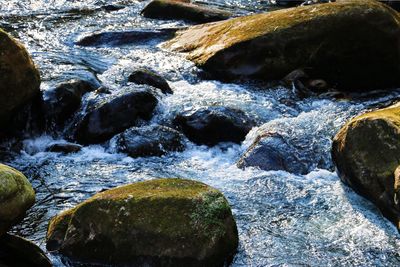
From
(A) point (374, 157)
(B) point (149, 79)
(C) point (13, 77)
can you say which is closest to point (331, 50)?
(B) point (149, 79)

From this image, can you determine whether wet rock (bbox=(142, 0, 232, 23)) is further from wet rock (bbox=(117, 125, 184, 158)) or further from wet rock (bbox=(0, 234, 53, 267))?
wet rock (bbox=(0, 234, 53, 267))

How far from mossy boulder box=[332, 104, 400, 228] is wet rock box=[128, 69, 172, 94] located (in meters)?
4.21

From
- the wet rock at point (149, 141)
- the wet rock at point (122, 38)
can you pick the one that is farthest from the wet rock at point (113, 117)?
the wet rock at point (122, 38)

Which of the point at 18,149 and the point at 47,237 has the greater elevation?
the point at 47,237

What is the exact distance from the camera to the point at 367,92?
1154cm

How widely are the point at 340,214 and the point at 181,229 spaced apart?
2.33m

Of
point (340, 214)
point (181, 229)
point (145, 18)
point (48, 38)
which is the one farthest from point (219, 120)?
point (145, 18)

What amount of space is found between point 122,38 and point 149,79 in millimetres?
3537

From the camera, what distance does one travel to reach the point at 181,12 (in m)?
16.6

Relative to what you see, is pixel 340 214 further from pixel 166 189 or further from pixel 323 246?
pixel 166 189

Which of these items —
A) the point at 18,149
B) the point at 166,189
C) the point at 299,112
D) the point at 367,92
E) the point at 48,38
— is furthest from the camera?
the point at 48,38

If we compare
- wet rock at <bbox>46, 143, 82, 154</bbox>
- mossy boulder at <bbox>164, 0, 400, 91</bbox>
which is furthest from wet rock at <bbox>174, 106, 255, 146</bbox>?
mossy boulder at <bbox>164, 0, 400, 91</bbox>

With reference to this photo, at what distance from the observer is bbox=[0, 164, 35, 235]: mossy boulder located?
Answer: 5.78 m

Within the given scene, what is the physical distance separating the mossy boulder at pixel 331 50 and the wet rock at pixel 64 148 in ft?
12.3
